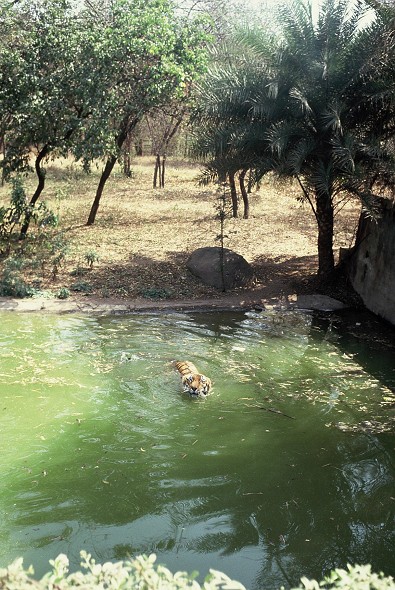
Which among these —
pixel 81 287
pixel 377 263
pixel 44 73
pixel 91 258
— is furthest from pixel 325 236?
pixel 44 73

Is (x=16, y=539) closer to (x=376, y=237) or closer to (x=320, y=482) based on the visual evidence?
(x=320, y=482)

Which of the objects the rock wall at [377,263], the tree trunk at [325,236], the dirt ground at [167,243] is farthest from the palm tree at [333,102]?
the dirt ground at [167,243]

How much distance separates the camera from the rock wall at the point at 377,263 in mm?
11477

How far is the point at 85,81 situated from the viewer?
1411cm

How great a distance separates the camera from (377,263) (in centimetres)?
1205

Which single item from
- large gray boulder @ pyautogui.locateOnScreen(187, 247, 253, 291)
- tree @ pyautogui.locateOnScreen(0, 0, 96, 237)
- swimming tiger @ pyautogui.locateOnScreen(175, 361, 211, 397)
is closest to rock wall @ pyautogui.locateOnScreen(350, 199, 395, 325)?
large gray boulder @ pyautogui.locateOnScreen(187, 247, 253, 291)

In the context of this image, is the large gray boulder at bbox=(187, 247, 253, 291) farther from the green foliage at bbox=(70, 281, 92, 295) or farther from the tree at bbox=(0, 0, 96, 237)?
the tree at bbox=(0, 0, 96, 237)

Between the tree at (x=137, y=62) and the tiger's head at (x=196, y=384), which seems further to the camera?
the tree at (x=137, y=62)

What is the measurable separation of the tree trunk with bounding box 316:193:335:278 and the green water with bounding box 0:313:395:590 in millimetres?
3387

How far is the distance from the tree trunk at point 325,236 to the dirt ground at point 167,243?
407mm

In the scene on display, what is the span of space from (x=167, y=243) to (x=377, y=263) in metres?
5.66

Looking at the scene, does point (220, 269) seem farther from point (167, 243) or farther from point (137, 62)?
point (137, 62)

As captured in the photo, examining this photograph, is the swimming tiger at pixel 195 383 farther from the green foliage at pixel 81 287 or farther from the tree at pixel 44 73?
the tree at pixel 44 73

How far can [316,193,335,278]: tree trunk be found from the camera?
43.0 ft
